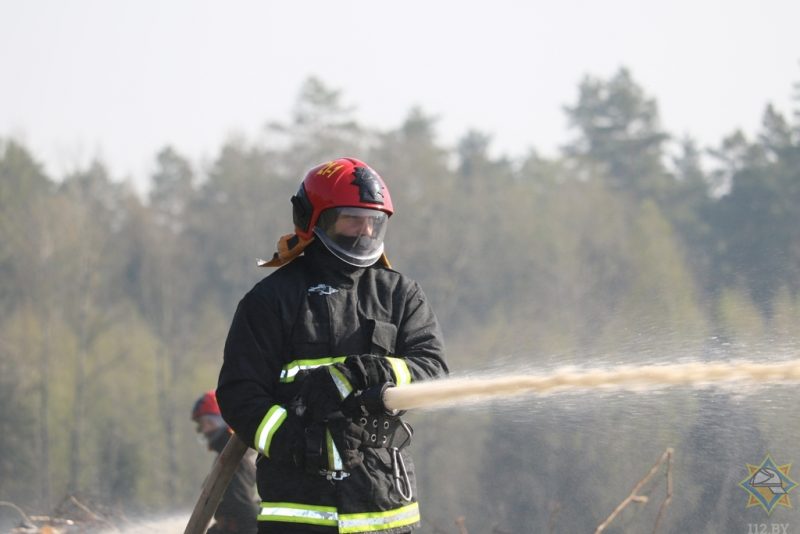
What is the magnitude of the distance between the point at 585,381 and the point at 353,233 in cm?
121

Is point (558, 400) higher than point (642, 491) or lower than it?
higher

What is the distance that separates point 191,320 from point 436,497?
16.1 m

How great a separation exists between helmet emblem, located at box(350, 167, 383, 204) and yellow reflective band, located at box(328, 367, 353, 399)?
0.78 m

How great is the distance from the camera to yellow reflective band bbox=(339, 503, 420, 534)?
401cm

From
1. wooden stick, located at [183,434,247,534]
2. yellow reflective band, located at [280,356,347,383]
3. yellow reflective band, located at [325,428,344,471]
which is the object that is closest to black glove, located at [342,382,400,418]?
yellow reflective band, located at [325,428,344,471]

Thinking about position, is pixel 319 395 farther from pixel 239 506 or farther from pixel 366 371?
pixel 239 506

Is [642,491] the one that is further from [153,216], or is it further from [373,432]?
[153,216]

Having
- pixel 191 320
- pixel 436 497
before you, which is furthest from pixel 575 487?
pixel 191 320

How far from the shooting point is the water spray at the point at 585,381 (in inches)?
136

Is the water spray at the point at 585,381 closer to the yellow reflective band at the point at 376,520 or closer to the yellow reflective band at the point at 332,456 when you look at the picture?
the yellow reflective band at the point at 332,456

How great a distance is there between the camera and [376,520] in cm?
407

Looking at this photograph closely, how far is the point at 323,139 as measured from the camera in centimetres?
4297

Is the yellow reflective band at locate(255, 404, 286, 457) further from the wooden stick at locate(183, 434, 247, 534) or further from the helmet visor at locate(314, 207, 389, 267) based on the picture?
the wooden stick at locate(183, 434, 247, 534)

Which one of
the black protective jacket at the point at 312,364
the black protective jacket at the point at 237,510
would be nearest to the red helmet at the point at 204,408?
the black protective jacket at the point at 237,510
